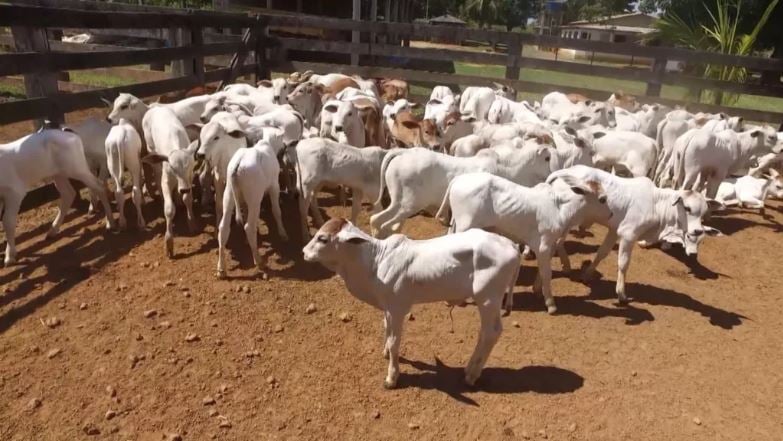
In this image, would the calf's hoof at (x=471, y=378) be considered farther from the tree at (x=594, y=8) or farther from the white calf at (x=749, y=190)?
the tree at (x=594, y=8)

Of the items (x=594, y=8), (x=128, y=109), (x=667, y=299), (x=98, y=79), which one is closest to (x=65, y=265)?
(x=128, y=109)

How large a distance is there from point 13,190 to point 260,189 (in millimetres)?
2793

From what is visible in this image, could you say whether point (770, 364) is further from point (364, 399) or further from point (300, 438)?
point (300, 438)

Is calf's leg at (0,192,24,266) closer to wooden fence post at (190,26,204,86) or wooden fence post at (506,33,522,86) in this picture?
wooden fence post at (190,26,204,86)

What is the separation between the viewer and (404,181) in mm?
7117

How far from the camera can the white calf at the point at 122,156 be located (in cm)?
736

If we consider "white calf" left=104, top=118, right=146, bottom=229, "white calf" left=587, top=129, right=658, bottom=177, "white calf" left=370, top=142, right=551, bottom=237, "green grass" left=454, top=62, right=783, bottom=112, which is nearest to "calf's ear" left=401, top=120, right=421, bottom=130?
"white calf" left=370, top=142, right=551, bottom=237

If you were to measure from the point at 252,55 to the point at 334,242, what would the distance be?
12.4 m

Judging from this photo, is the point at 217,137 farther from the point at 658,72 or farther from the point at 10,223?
the point at 658,72

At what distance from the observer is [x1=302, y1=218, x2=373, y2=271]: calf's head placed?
4.77 m

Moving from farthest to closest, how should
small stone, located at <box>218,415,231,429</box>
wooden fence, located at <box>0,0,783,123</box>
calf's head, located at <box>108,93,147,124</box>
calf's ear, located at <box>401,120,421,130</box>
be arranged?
calf's ear, located at <box>401,120,421,130</box> < calf's head, located at <box>108,93,147,124</box> < wooden fence, located at <box>0,0,783,123</box> < small stone, located at <box>218,415,231,429</box>

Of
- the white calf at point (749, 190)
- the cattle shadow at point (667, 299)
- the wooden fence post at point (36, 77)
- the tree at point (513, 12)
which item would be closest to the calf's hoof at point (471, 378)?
the cattle shadow at point (667, 299)

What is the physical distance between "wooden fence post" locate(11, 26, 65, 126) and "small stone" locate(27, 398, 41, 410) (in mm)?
4873

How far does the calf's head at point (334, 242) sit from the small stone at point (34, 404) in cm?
237
